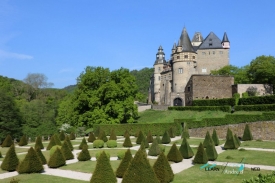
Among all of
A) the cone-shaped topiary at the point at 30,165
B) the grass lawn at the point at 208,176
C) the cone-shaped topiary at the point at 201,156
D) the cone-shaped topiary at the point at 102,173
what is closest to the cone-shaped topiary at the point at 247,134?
the cone-shaped topiary at the point at 201,156

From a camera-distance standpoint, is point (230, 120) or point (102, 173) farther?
point (230, 120)

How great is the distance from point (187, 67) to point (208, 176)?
43670 millimetres

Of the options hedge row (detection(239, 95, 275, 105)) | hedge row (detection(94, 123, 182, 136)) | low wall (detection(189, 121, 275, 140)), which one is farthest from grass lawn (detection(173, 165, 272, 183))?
hedge row (detection(239, 95, 275, 105))

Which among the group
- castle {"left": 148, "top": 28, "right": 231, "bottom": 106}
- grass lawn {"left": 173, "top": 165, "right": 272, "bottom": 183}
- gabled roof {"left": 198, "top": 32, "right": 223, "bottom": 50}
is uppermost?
gabled roof {"left": 198, "top": 32, "right": 223, "bottom": 50}

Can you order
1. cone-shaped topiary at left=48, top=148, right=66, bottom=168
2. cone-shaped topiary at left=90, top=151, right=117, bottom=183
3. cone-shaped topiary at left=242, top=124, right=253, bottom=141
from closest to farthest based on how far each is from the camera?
cone-shaped topiary at left=90, top=151, right=117, bottom=183 → cone-shaped topiary at left=48, top=148, right=66, bottom=168 → cone-shaped topiary at left=242, top=124, right=253, bottom=141

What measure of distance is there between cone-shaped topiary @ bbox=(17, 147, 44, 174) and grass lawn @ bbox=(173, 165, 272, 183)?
8.04 m

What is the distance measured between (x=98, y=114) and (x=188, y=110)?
47.3 feet

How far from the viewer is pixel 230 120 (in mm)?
30750

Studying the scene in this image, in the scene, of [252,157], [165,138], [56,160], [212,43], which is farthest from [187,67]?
[56,160]

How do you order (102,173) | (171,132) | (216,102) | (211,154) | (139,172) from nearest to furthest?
(139,172) → (102,173) → (211,154) → (171,132) → (216,102)

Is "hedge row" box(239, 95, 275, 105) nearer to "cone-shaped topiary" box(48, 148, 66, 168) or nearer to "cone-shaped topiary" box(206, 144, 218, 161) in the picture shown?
"cone-shaped topiary" box(206, 144, 218, 161)

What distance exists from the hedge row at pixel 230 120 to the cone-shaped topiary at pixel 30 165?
22129 mm

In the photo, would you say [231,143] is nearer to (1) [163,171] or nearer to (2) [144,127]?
(1) [163,171]

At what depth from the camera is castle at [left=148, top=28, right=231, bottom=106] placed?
5111 cm
